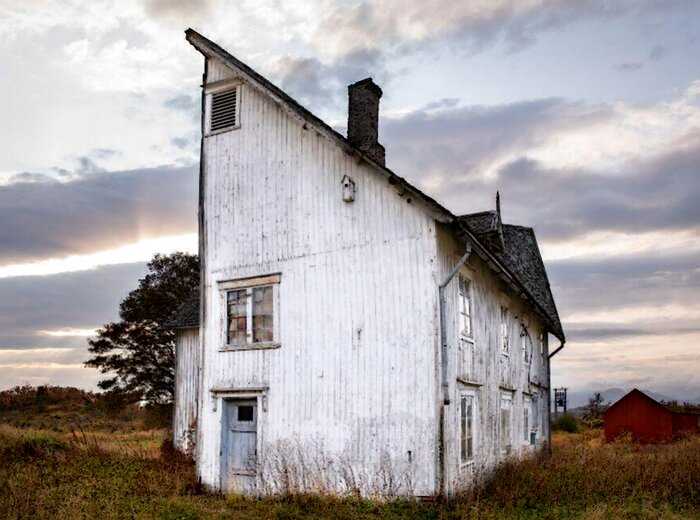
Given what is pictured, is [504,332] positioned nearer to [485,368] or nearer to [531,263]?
[485,368]

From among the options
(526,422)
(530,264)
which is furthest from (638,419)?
(526,422)

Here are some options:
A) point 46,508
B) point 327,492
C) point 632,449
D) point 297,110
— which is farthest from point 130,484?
point 632,449

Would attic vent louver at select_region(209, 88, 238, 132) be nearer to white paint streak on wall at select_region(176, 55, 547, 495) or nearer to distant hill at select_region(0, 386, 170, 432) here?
white paint streak on wall at select_region(176, 55, 547, 495)

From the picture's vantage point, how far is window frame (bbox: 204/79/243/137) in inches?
638

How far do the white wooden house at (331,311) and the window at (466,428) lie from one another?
61 millimetres

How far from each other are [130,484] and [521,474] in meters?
8.61

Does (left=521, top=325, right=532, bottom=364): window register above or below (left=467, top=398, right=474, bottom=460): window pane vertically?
above

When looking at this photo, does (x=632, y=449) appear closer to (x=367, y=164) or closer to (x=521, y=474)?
(x=521, y=474)

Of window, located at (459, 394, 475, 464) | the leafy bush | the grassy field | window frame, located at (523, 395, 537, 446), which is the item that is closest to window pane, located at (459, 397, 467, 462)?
window, located at (459, 394, 475, 464)

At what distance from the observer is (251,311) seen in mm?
15453

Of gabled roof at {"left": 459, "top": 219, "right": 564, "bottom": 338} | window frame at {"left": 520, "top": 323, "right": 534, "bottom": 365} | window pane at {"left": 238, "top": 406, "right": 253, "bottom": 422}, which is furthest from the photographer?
gabled roof at {"left": 459, "top": 219, "right": 564, "bottom": 338}

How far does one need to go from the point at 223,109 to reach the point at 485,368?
900 cm

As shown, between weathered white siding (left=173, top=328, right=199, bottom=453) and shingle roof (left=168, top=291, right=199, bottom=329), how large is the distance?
0.37 meters

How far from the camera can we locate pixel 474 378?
15.2 metres
